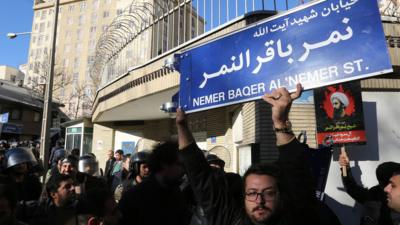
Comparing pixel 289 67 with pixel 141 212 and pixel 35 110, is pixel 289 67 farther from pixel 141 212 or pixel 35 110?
pixel 35 110

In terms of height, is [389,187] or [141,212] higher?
[389,187]

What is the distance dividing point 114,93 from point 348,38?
31.9 ft

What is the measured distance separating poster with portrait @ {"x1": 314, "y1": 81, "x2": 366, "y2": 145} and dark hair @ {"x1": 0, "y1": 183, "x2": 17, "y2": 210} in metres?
4.64

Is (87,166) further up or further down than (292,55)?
further down

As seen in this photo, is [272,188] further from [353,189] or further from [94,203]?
[353,189]

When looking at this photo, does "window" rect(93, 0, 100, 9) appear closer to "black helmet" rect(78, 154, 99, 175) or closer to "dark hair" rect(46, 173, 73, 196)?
"black helmet" rect(78, 154, 99, 175)

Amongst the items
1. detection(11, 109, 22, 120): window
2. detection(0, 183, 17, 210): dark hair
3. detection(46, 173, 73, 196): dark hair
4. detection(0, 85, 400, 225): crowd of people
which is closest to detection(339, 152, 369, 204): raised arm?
detection(0, 85, 400, 225): crowd of people

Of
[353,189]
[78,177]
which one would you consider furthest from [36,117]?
[353,189]

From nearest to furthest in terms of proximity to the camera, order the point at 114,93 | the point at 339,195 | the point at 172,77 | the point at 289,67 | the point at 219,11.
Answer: the point at 289,67 < the point at 339,195 < the point at 219,11 < the point at 172,77 < the point at 114,93

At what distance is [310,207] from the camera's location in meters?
1.83

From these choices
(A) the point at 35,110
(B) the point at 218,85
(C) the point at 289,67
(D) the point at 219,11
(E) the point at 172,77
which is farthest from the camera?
(A) the point at 35,110

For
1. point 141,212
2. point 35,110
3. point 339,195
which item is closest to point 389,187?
point 141,212

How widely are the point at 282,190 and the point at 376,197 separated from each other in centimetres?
237

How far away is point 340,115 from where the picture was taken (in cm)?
593
